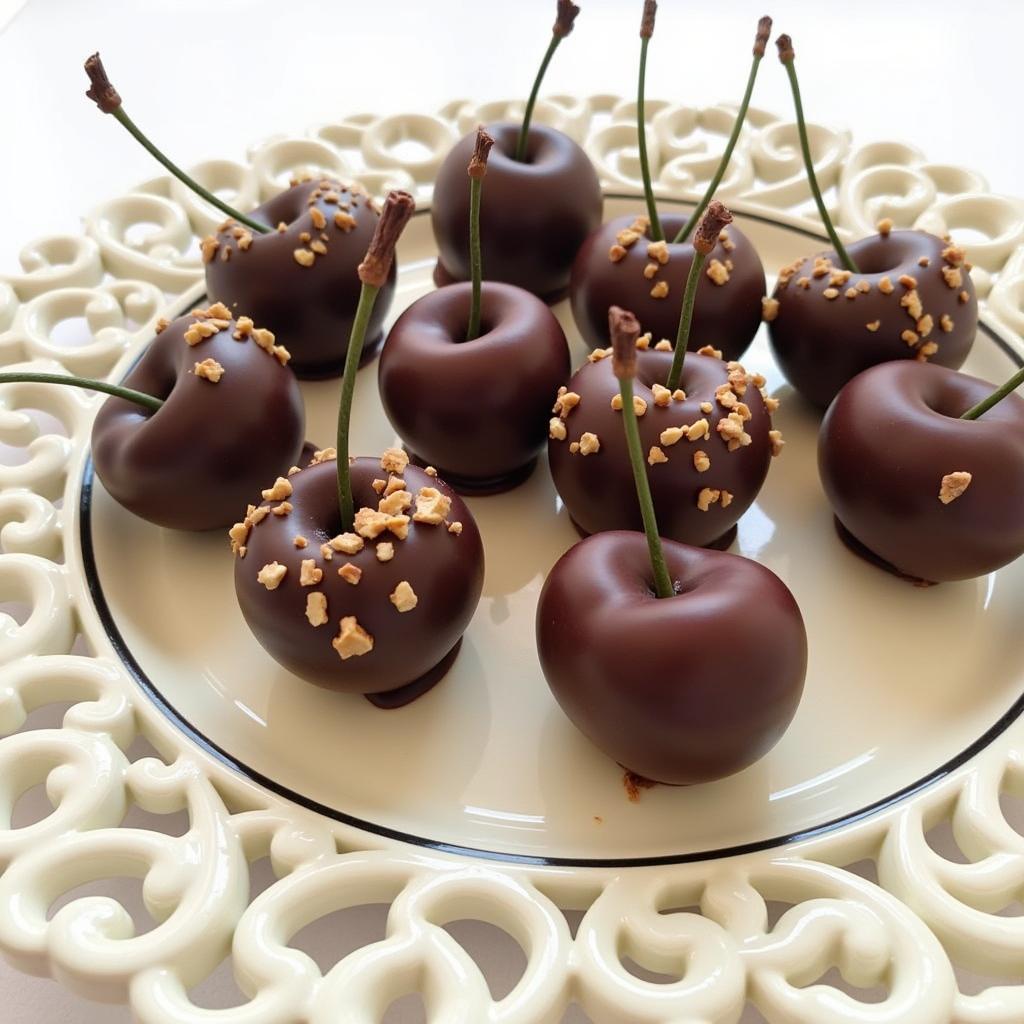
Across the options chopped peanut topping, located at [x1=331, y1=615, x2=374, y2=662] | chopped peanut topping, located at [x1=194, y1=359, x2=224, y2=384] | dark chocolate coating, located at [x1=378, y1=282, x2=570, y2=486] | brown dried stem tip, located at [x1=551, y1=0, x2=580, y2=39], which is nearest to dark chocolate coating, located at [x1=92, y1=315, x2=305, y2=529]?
chopped peanut topping, located at [x1=194, y1=359, x2=224, y2=384]

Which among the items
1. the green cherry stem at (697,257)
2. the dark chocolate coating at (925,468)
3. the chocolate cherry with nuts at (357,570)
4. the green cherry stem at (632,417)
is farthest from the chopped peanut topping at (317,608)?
the dark chocolate coating at (925,468)

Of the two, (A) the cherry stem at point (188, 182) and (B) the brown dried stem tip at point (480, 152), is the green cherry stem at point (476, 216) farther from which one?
(A) the cherry stem at point (188, 182)

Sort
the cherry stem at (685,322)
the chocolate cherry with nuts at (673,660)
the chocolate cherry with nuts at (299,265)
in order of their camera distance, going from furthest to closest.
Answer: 1. the chocolate cherry with nuts at (299,265)
2. the cherry stem at (685,322)
3. the chocolate cherry with nuts at (673,660)

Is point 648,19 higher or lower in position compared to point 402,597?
higher

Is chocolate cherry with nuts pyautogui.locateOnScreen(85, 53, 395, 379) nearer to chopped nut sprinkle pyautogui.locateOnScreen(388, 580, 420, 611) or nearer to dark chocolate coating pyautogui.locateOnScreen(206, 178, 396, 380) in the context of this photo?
dark chocolate coating pyautogui.locateOnScreen(206, 178, 396, 380)

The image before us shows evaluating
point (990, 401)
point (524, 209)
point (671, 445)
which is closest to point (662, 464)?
point (671, 445)

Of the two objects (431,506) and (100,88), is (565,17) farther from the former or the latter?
(431,506)

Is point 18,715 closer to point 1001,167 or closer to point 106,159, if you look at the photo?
point 106,159
